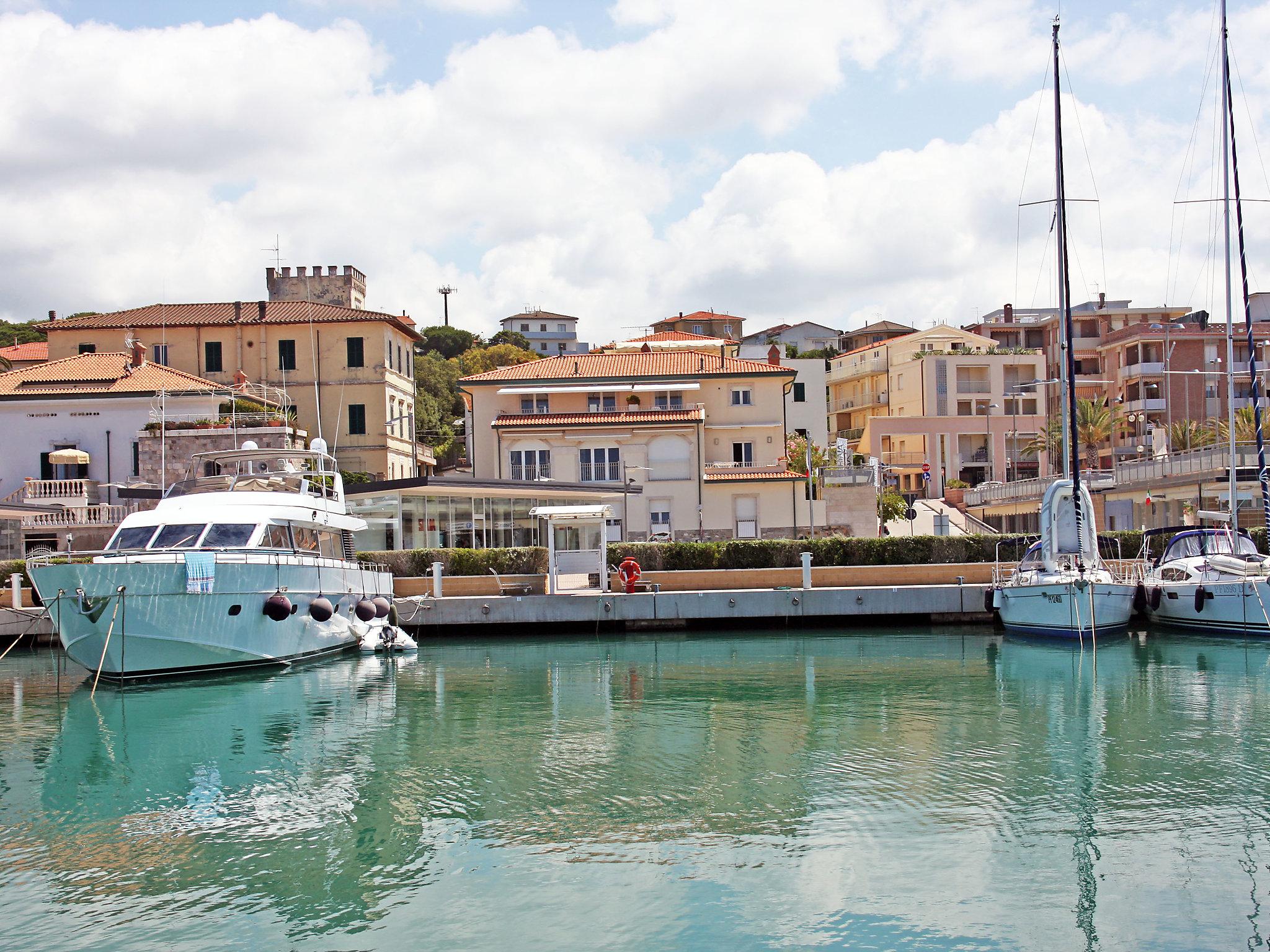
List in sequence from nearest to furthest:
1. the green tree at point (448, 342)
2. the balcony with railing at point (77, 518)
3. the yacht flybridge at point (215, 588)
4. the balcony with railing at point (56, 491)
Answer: the yacht flybridge at point (215, 588), the balcony with railing at point (77, 518), the balcony with railing at point (56, 491), the green tree at point (448, 342)

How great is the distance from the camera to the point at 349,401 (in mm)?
61938

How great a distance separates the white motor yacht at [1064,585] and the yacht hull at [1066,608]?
17mm

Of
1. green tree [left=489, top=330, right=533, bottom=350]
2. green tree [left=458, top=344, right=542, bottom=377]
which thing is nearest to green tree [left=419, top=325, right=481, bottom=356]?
green tree [left=489, top=330, right=533, bottom=350]

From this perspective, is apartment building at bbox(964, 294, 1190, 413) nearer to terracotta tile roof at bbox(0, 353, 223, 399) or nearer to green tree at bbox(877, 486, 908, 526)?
green tree at bbox(877, 486, 908, 526)

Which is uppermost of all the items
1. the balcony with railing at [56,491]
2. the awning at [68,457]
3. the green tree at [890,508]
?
the awning at [68,457]

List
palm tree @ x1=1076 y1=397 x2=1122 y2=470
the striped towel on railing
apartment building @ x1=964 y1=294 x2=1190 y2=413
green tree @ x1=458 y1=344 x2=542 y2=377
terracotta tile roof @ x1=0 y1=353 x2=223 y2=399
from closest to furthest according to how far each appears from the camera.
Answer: the striped towel on railing < terracotta tile roof @ x1=0 y1=353 x2=223 y2=399 < palm tree @ x1=1076 y1=397 x2=1122 y2=470 < apartment building @ x1=964 y1=294 x2=1190 y2=413 < green tree @ x1=458 y1=344 x2=542 y2=377

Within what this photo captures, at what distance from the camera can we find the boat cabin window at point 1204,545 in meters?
34.2

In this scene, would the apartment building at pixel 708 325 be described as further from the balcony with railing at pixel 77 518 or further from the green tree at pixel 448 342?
the balcony with railing at pixel 77 518

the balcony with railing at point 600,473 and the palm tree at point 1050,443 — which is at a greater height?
the palm tree at point 1050,443

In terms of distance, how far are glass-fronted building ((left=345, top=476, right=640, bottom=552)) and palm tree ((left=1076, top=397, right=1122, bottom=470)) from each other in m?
37.2

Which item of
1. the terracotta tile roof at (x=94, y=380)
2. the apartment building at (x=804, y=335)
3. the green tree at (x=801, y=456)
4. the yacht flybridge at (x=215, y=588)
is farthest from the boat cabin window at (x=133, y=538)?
the apartment building at (x=804, y=335)

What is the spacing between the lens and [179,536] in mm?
27359

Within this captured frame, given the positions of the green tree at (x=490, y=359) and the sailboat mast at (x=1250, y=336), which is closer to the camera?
the sailboat mast at (x=1250, y=336)

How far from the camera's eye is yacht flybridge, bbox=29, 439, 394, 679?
25.1 m
